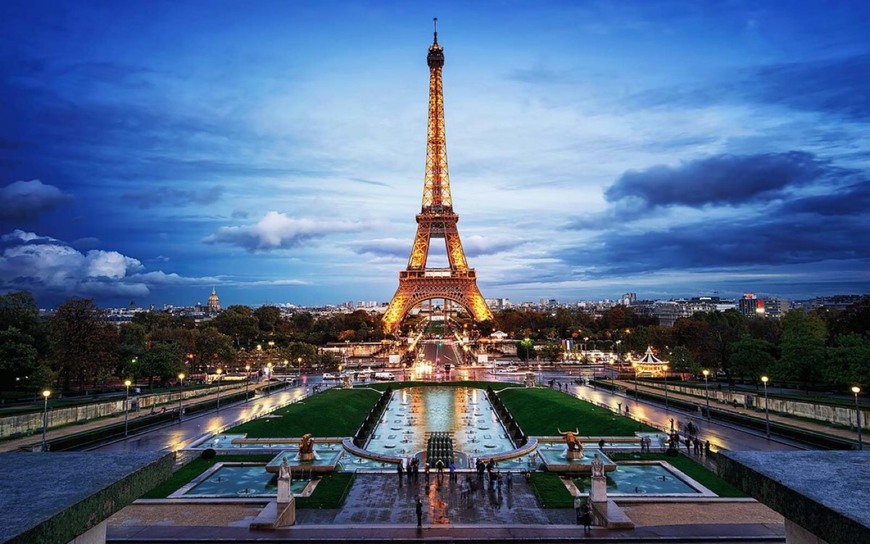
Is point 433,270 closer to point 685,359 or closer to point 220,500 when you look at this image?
point 685,359

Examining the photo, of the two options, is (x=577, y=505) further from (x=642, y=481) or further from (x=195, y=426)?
(x=195, y=426)

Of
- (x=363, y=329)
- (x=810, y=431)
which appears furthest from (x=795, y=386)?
(x=363, y=329)

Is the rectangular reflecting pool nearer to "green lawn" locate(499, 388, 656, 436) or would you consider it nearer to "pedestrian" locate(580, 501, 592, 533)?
"pedestrian" locate(580, 501, 592, 533)

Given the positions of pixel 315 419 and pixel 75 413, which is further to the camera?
pixel 75 413

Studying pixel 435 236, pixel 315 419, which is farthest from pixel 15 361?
pixel 435 236

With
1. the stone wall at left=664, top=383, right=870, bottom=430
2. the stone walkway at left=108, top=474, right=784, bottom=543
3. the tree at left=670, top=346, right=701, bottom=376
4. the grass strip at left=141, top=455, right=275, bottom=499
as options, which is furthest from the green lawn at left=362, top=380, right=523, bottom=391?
the stone walkway at left=108, top=474, right=784, bottom=543

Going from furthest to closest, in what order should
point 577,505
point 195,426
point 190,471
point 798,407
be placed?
1. point 195,426
2. point 798,407
3. point 190,471
4. point 577,505

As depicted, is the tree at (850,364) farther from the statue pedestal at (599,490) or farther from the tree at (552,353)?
the tree at (552,353)
